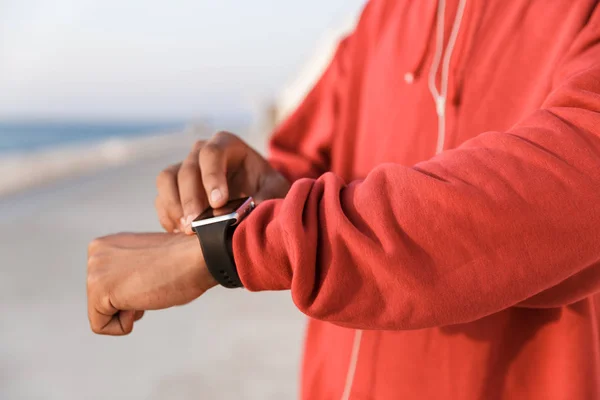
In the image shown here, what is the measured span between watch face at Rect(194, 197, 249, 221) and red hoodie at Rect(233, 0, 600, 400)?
4cm

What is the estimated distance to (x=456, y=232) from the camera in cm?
36

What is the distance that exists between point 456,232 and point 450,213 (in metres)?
0.01

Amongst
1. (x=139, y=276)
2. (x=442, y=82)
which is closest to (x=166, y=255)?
(x=139, y=276)

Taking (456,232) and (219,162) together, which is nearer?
(456,232)

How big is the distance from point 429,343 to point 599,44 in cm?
35

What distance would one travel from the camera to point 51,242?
2867 mm

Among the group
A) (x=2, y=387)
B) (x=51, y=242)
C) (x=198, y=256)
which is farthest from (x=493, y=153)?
(x=51, y=242)

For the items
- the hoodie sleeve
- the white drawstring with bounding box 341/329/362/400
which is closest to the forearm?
the hoodie sleeve

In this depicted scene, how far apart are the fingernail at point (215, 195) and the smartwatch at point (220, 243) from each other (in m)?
0.05

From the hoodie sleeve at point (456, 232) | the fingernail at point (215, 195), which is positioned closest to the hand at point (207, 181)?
the fingernail at point (215, 195)

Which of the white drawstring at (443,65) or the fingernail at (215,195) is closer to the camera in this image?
the fingernail at (215,195)

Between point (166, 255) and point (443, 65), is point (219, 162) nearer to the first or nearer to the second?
point (166, 255)

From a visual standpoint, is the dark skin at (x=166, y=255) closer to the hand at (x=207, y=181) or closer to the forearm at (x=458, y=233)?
the hand at (x=207, y=181)

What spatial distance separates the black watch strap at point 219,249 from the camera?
16.0 inches
